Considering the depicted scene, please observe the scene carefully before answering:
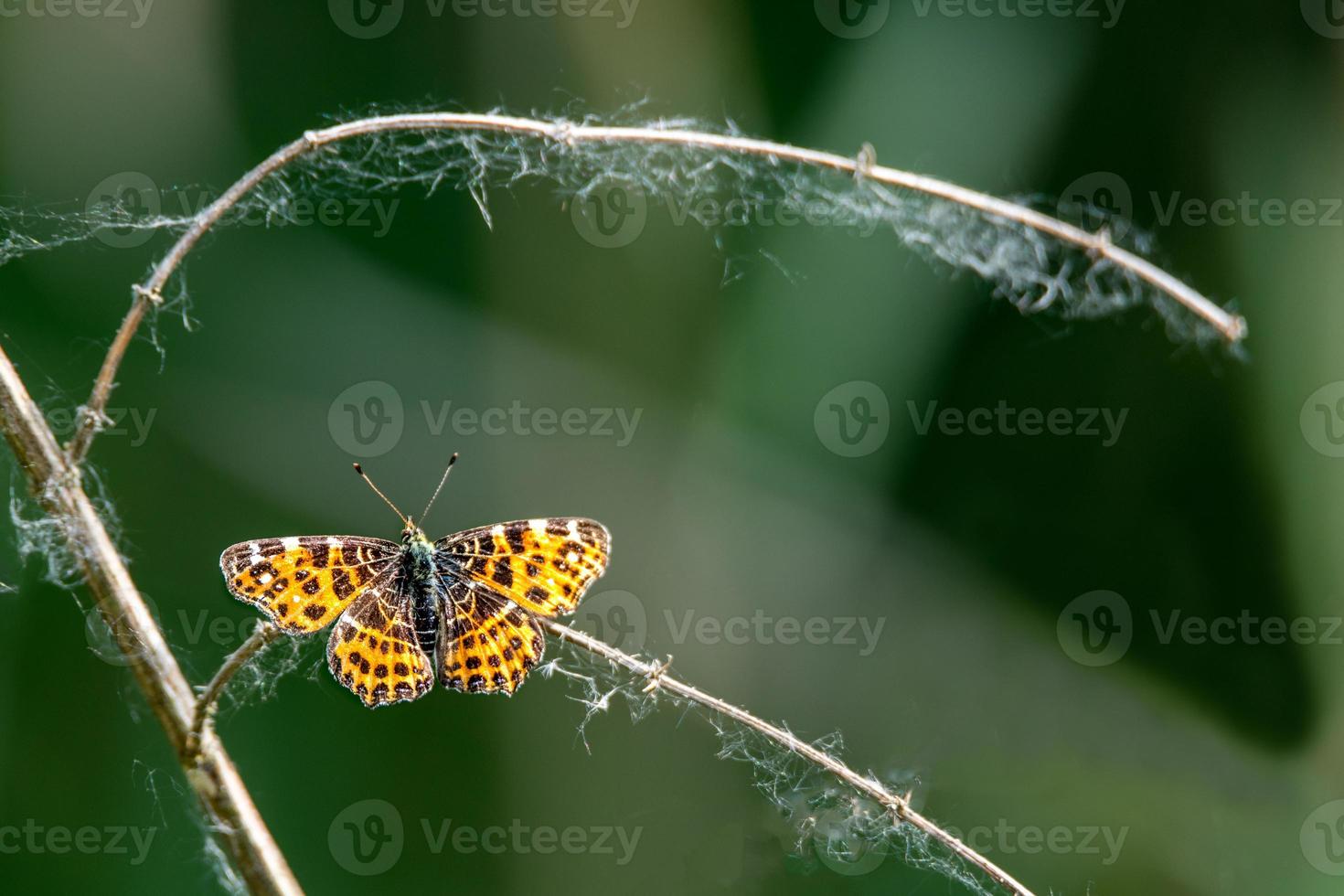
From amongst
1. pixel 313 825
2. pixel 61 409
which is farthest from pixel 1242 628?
pixel 61 409

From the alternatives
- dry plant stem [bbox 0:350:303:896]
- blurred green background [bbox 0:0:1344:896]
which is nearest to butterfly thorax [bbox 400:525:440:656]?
dry plant stem [bbox 0:350:303:896]

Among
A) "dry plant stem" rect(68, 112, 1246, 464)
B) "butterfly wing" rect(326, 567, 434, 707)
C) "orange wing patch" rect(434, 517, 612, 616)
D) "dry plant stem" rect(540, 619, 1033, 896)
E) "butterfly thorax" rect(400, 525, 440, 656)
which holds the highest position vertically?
"dry plant stem" rect(68, 112, 1246, 464)

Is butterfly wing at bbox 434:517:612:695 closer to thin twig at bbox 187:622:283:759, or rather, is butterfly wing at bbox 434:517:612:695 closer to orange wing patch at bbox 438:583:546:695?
orange wing patch at bbox 438:583:546:695

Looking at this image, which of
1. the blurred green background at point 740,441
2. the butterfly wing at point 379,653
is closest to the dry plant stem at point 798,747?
the butterfly wing at point 379,653

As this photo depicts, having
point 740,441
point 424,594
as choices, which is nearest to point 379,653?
point 424,594

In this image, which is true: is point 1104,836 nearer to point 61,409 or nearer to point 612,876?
point 612,876

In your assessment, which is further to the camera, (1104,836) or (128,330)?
(1104,836)
